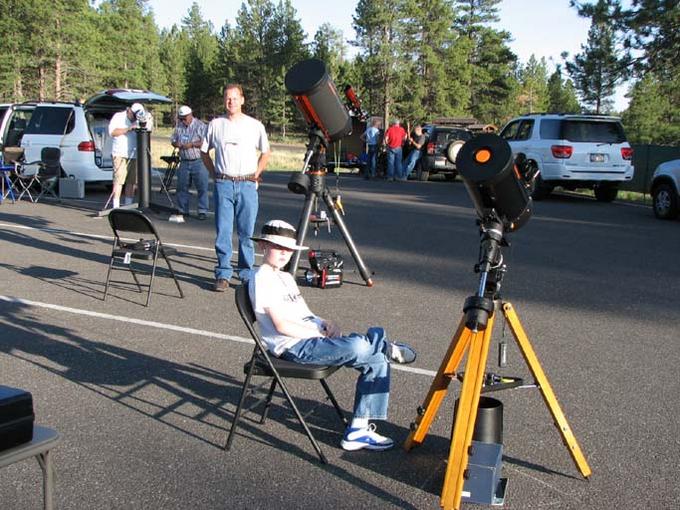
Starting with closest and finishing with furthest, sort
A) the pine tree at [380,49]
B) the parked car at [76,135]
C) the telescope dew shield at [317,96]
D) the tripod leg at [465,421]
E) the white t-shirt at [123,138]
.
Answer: the tripod leg at [465,421], the telescope dew shield at [317,96], the white t-shirt at [123,138], the parked car at [76,135], the pine tree at [380,49]

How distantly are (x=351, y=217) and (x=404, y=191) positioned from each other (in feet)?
18.8

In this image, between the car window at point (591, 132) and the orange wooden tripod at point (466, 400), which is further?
the car window at point (591, 132)

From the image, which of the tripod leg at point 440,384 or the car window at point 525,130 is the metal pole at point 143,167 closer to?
the car window at point 525,130

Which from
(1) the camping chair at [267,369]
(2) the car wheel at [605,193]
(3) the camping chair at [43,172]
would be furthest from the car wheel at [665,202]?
(3) the camping chair at [43,172]

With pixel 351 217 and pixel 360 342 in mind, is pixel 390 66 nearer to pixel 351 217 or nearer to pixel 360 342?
pixel 351 217

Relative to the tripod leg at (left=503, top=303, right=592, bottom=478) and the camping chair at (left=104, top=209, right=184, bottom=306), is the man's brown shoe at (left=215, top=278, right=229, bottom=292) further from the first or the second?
the tripod leg at (left=503, top=303, right=592, bottom=478)

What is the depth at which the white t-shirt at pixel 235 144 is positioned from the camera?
740 cm

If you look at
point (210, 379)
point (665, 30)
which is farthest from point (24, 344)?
point (665, 30)

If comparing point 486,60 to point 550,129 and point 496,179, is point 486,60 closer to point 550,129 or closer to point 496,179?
point 550,129

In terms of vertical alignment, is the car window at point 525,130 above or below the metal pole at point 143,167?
above

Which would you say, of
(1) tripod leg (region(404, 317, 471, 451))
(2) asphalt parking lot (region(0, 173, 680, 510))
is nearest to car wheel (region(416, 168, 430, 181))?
(2) asphalt parking lot (region(0, 173, 680, 510))

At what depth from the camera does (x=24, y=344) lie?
228 inches

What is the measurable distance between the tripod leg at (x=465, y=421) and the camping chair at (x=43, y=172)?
1331 centimetres

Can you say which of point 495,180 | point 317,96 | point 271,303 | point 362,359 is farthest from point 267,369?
point 317,96
